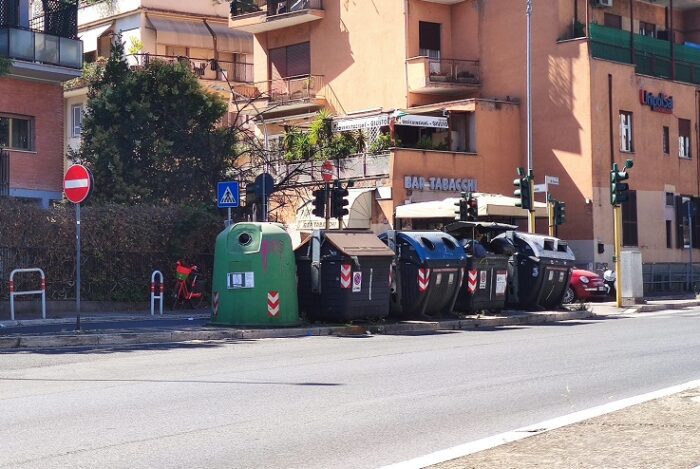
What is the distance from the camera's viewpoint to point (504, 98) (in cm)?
4516

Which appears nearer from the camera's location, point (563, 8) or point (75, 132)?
point (563, 8)

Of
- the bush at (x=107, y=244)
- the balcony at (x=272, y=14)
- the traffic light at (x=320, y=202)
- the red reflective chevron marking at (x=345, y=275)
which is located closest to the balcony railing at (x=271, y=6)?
the balcony at (x=272, y=14)

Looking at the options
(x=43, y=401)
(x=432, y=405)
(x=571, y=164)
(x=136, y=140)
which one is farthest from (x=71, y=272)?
(x=571, y=164)

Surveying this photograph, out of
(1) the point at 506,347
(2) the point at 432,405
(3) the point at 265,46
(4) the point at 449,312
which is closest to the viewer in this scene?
(2) the point at 432,405

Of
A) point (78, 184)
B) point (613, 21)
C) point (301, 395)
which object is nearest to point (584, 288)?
point (613, 21)

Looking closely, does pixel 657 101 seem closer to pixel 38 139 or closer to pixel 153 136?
pixel 153 136

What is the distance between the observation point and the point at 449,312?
1017 inches

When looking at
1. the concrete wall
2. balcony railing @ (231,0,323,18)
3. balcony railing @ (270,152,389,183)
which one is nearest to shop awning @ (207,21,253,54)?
balcony railing @ (231,0,323,18)

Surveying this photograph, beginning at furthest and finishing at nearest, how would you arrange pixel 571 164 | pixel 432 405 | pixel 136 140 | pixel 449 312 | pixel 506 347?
pixel 571 164, pixel 136 140, pixel 449 312, pixel 506 347, pixel 432 405

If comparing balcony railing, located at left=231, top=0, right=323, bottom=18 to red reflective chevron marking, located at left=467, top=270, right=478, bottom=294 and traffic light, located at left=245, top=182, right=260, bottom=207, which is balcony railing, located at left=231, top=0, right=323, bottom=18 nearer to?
traffic light, located at left=245, top=182, right=260, bottom=207

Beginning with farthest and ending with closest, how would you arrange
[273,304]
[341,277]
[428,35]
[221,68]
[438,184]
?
[221,68]
[428,35]
[438,184]
[341,277]
[273,304]

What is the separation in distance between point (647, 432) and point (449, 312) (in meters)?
16.4

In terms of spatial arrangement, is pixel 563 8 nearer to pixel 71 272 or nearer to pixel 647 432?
pixel 71 272

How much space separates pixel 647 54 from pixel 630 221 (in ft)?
23.7
